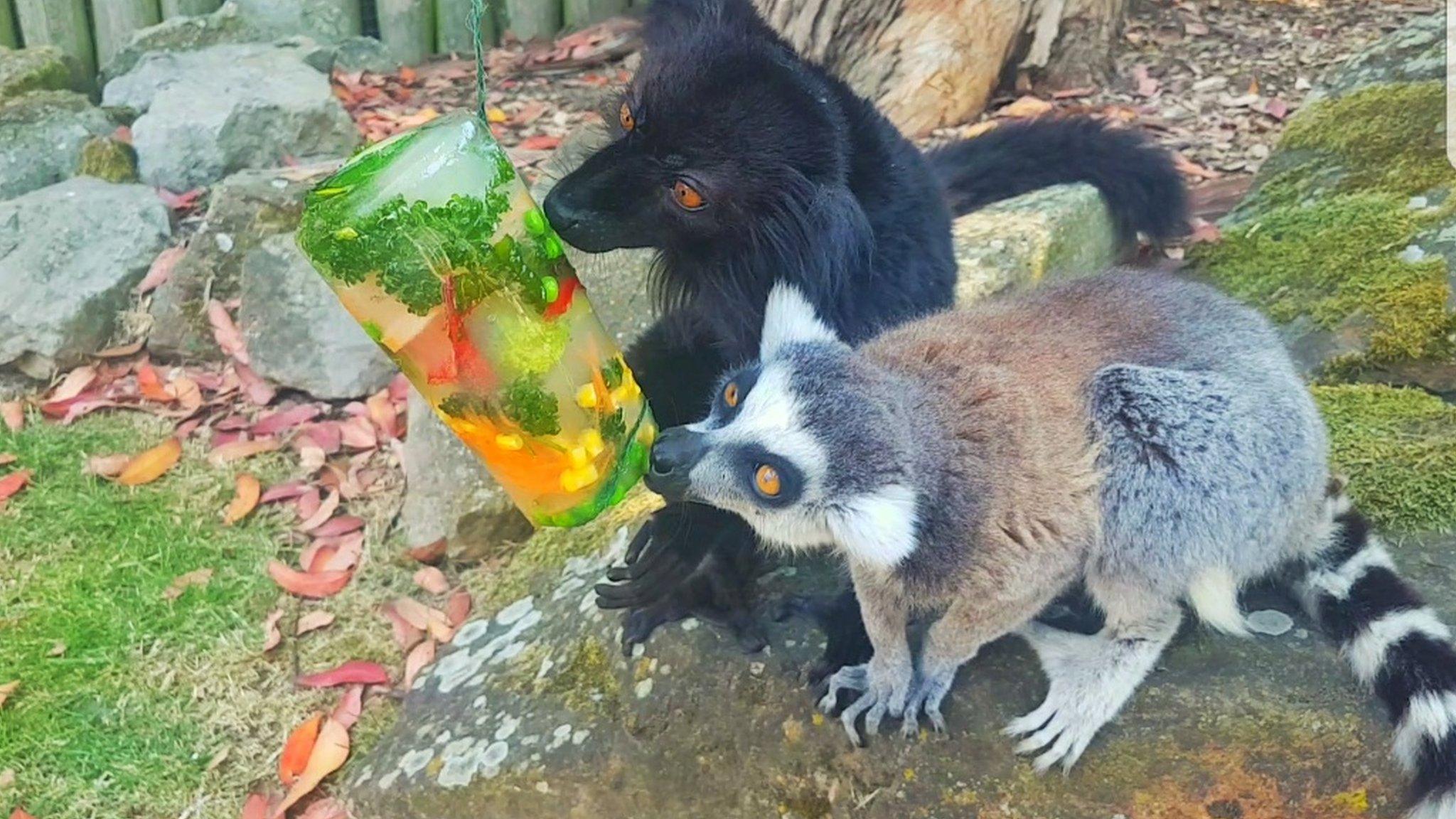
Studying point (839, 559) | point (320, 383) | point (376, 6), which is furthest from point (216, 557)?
point (376, 6)

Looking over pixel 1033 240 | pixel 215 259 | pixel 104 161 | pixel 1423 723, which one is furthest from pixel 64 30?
pixel 1423 723

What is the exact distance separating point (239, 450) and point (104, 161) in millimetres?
1963

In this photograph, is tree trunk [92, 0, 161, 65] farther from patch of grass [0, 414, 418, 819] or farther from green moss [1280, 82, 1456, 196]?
green moss [1280, 82, 1456, 196]

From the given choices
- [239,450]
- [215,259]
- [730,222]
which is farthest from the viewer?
[215,259]

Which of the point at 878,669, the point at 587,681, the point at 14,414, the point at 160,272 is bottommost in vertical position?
Result: the point at 14,414

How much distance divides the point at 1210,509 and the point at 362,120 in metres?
5.11

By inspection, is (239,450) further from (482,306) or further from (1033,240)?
(1033,240)

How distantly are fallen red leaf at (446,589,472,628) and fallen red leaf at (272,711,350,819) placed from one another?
491 millimetres

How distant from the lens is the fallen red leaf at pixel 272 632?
364 centimetres

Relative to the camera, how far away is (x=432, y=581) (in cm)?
391

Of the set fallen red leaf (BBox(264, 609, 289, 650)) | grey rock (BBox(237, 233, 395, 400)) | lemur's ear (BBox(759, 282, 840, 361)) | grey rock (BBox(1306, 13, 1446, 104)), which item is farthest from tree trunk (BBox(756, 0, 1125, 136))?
lemur's ear (BBox(759, 282, 840, 361))

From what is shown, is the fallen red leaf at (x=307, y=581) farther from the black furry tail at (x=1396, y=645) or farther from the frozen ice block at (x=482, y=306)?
the black furry tail at (x=1396, y=645)

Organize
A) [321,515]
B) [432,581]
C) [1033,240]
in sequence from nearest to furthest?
[432,581] < [1033,240] < [321,515]

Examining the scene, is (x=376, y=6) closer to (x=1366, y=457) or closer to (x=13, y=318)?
(x=13, y=318)
